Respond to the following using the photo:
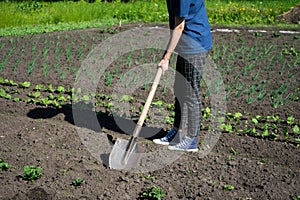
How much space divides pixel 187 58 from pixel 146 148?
38.0 inches

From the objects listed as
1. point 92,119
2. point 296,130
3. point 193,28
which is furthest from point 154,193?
point 296,130

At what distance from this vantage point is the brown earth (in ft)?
11.2

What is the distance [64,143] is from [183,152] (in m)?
1.15

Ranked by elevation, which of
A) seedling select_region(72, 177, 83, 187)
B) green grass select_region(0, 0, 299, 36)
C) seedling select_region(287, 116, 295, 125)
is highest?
seedling select_region(72, 177, 83, 187)

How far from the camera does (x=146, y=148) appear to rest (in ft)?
13.7

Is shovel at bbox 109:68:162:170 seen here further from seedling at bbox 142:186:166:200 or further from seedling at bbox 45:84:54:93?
seedling at bbox 45:84:54:93

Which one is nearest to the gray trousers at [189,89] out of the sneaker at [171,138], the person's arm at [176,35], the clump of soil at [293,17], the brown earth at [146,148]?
the sneaker at [171,138]

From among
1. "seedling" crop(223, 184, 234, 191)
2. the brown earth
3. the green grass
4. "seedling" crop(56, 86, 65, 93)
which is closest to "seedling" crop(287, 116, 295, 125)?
the brown earth

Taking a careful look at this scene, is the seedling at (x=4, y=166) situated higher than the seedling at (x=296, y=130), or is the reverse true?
the seedling at (x=4, y=166)

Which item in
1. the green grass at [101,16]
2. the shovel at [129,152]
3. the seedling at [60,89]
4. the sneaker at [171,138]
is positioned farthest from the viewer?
the green grass at [101,16]

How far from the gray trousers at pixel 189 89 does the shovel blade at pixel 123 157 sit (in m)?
0.60

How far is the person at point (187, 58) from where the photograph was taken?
143 inches

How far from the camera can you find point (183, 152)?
4074 mm

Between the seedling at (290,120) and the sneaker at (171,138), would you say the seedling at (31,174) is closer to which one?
the sneaker at (171,138)
